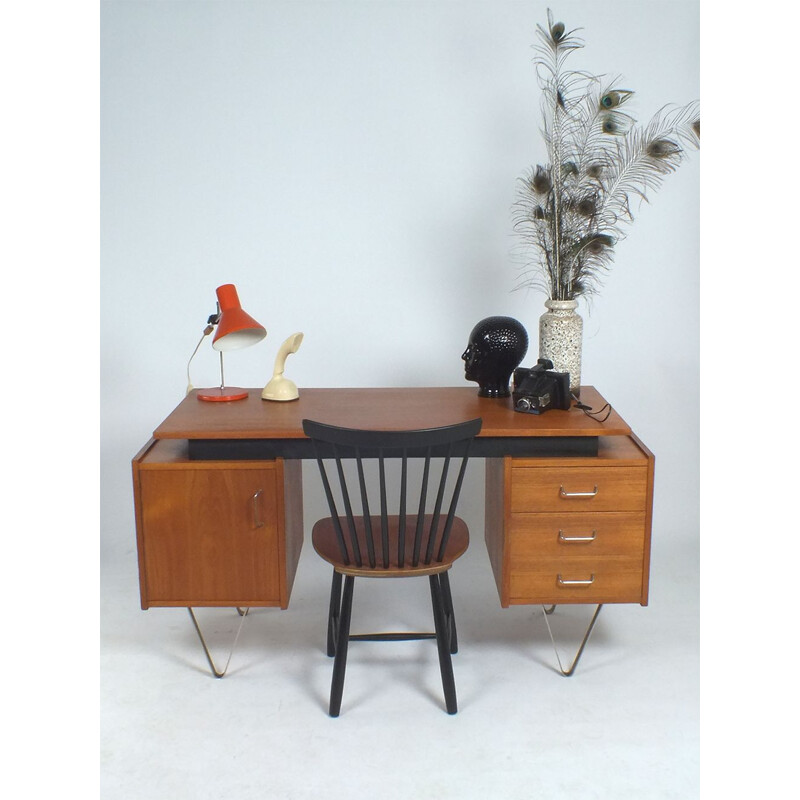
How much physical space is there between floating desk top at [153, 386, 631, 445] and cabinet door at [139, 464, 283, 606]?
11 centimetres

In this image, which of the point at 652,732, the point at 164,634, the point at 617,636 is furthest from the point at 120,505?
the point at 652,732

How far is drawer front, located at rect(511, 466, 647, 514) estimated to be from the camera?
225 cm

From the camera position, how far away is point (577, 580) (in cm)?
231

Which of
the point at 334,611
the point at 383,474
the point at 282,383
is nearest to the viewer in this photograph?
the point at 383,474

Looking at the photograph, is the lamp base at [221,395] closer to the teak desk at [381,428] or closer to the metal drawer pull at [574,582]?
the teak desk at [381,428]

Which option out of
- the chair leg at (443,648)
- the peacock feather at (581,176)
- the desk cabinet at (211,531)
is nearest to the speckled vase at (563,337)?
the peacock feather at (581,176)

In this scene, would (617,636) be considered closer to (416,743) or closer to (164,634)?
(416,743)

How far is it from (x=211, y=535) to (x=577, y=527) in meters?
0.98

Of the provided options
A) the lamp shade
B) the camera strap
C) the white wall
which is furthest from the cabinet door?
the white wall

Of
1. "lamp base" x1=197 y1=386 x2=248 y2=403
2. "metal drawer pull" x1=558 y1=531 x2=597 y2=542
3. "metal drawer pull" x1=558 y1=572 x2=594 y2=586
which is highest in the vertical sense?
"lamp base" x1=197 y1=386 x2=248 y2=403

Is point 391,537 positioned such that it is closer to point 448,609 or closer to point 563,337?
point 448,609

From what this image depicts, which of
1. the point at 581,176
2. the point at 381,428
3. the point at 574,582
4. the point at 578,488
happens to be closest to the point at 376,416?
the point at 381,428

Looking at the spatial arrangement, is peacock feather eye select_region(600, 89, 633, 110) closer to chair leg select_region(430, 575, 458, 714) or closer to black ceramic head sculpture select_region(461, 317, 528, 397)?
black ceramic head sculpture select_region(461, 317, 528, 397)

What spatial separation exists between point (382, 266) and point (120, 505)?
58.2 inches
